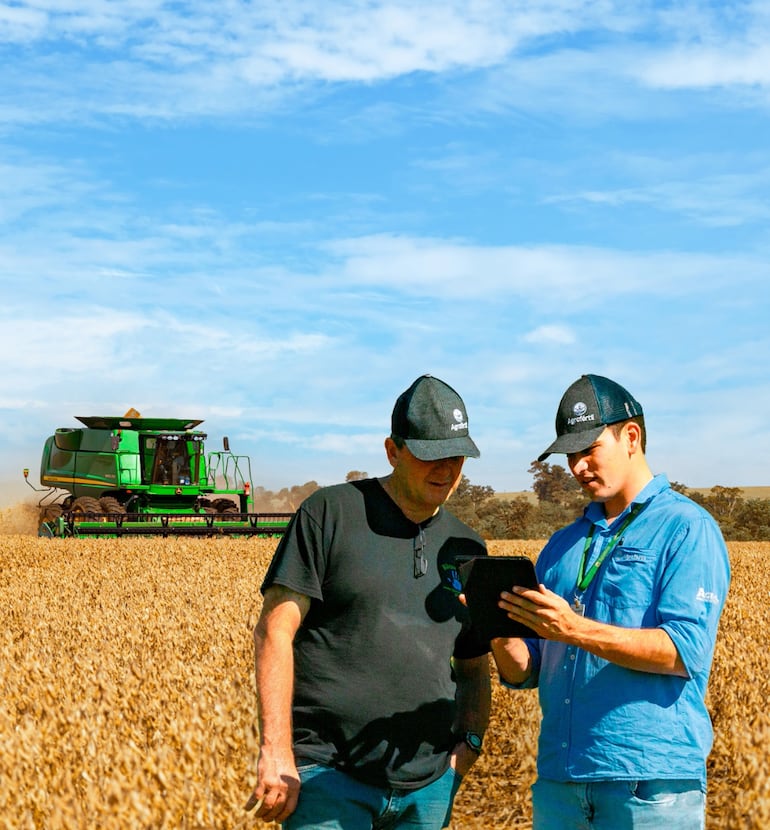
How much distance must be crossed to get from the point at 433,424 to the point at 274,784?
39.5 inches

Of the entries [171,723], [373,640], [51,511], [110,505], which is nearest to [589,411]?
[373,640]

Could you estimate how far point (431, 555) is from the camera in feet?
9.18

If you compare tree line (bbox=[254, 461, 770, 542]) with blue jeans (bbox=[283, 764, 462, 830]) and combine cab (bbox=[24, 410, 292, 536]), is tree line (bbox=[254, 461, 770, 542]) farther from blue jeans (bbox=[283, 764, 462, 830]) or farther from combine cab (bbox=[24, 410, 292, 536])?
blue jeans (bbox=[283, 764, 462, 830])

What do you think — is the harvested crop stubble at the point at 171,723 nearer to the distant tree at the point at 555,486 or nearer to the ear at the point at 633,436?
the ear at the point at 633,436

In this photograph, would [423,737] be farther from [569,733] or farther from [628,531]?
[628,531]

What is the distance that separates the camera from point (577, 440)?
261 centimetres

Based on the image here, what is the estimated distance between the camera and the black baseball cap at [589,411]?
2617mm

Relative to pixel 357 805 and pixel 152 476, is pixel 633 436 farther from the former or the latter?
pixel 152 476

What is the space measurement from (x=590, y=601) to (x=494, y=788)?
3679 mm

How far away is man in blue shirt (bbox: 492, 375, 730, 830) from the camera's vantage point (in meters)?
2.44

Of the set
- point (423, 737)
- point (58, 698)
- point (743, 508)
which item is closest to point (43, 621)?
point (58, 698)

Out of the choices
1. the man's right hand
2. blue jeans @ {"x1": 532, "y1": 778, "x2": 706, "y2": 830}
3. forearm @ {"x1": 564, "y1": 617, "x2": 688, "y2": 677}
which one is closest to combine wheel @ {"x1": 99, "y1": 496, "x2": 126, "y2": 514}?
the man's right hand

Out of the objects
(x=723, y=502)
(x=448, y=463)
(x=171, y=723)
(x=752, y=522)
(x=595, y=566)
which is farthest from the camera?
(x=723, y=502)

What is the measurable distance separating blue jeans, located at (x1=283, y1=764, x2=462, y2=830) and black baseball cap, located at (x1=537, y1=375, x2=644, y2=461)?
1.00 metres
